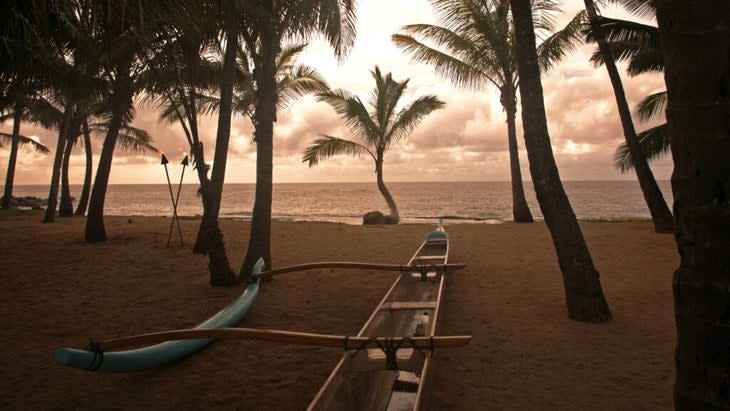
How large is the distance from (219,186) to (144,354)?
4.37m

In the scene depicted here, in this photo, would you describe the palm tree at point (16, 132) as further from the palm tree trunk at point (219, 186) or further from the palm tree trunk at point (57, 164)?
the palm tree trunk at point (219, 186)

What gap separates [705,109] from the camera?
1.79 m

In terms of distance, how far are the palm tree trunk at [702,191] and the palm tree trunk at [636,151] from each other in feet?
34.4

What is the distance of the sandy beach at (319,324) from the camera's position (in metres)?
3.40

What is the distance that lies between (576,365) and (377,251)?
6790 mm

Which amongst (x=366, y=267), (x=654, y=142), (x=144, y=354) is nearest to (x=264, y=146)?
(x=366, y=267)

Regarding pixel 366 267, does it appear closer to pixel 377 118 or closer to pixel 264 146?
pixel 264 146

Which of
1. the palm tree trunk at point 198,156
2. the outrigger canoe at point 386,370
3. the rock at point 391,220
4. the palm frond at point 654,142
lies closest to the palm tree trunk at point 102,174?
the palm tree trunk at point 198,156

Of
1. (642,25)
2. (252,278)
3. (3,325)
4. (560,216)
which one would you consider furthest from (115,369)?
(642,25)

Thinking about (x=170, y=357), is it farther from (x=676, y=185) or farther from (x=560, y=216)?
(x=560, y=216)

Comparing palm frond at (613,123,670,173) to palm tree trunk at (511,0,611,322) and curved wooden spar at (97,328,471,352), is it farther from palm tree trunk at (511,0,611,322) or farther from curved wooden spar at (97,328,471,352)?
curved wooden spar at (97,328,471,352)

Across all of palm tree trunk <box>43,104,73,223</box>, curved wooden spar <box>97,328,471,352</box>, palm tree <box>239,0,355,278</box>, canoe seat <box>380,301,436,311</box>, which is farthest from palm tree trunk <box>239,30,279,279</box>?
palm tree trunk <box>43,104,73,223</box>

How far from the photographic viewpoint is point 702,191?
5.93 feet

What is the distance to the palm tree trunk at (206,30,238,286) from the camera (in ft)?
22.5
